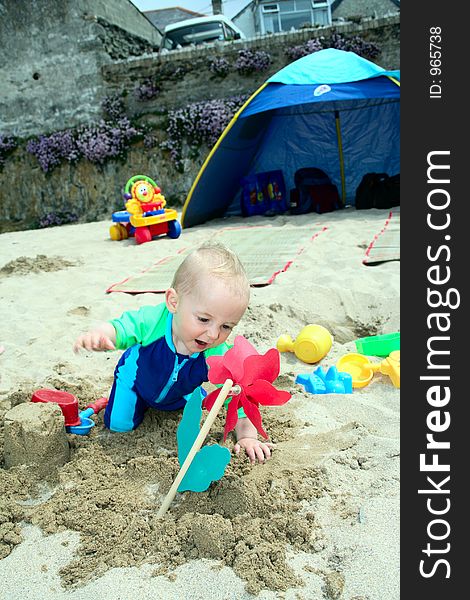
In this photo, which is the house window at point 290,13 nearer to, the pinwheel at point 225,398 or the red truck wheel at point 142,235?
the red truck wheel at point 142,235

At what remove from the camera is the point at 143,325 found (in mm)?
1904

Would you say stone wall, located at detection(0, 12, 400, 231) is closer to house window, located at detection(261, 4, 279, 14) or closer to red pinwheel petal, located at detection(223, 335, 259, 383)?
red pinwheel petal, located at detection(223, 335, 259, 383)

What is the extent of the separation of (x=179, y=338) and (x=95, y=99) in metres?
9.24

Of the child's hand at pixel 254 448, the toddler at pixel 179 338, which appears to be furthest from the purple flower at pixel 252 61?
the child's hand at pixel 254 448

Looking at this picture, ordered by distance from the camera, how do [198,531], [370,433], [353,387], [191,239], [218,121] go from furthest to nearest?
[218,121] < [191,239] < [353,387] < [370,433] < [198,531]

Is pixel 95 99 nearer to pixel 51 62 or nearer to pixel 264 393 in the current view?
pixel 51 62

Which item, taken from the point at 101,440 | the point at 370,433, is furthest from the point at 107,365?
the point at 370,433

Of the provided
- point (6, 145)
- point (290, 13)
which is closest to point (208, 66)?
point (6, 145)

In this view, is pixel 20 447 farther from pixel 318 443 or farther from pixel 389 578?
pixel 389 578

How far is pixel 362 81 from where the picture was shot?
632 cm

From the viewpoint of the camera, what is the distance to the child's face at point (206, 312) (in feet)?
5.19

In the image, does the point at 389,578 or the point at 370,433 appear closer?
the point at 389,578

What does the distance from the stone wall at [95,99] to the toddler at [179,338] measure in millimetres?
7645

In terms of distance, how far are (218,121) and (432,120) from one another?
27.4 ft
